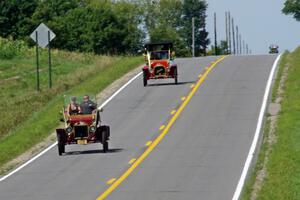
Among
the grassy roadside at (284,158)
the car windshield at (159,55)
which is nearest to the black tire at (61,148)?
the grassy roadside at (284,158)

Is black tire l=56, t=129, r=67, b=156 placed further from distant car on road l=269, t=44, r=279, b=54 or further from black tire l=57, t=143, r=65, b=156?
distant car on road l=269, t=44, r=279, b=54

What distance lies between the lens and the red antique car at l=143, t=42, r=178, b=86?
4678 centimetres

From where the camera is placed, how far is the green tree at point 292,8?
157 metres

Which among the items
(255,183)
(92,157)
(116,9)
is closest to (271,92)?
(92,157)

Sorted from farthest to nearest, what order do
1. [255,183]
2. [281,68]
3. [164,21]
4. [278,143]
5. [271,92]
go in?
[164,21], [281,68], [271,92], [278,143], [255,183]

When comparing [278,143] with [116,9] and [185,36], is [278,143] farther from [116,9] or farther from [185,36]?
[185,36]

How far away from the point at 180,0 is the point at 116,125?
16093 centimetres

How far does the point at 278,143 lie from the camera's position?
90.8ft

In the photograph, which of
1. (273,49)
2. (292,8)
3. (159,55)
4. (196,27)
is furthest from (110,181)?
(196,27)

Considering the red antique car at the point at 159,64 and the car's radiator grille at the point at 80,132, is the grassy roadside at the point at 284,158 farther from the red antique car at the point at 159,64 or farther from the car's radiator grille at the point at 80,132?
the red antique car at the point at 159,64

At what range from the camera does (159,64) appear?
47.1 metres

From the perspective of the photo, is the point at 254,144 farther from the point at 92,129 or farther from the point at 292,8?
the point at 292,8

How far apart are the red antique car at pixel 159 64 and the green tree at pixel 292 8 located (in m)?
113

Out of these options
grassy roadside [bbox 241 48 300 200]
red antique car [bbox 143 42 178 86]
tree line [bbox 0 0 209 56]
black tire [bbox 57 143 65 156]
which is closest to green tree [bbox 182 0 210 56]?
tree line [bbox 0 0 209 56]
